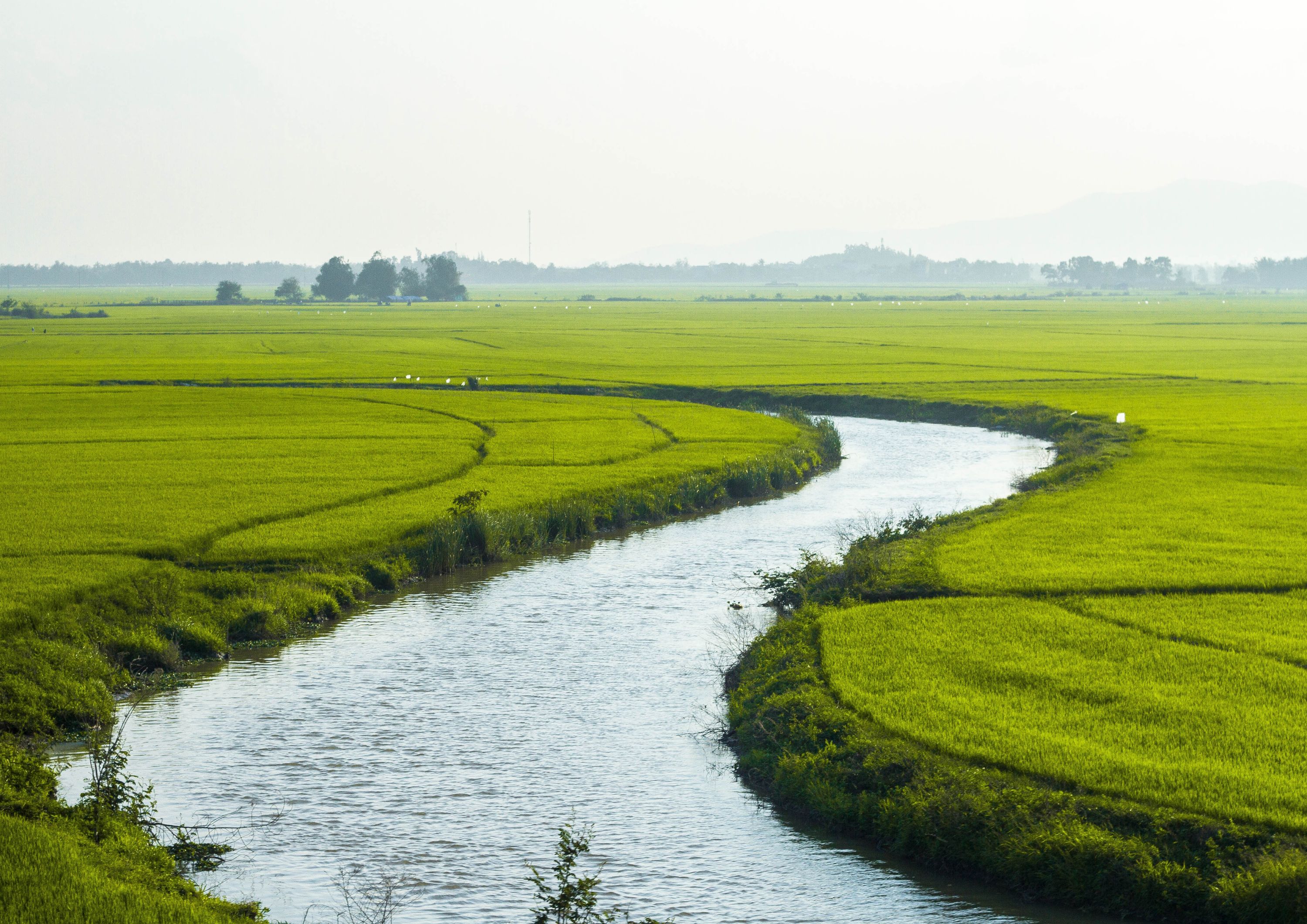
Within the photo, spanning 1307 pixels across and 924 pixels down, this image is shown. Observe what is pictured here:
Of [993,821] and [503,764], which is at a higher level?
[993,821]

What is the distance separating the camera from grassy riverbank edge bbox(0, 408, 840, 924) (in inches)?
379

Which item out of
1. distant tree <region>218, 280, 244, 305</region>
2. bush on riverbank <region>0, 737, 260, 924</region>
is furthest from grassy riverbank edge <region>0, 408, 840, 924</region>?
distant tree <region>218, 280, 244, 305</region>

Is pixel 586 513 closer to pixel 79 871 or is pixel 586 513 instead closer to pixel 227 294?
pixel 79 871

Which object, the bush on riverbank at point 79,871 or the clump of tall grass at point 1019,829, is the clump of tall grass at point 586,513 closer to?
the clump of tall grass at point 1019,829

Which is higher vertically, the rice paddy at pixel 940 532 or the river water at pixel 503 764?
the rice paddy at pixel 940 532

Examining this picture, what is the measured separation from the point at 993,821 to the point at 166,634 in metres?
12.0

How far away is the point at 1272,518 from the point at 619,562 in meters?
12.6

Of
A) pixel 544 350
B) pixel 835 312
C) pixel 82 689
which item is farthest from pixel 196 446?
pixel 835 312

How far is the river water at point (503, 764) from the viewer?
10977mm

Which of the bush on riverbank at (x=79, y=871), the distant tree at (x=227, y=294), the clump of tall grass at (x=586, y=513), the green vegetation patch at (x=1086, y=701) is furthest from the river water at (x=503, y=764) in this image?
the distant tree at (x=227, y=294)

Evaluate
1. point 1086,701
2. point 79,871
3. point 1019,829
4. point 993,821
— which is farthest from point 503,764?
point 1086,701

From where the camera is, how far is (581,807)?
41.2ft

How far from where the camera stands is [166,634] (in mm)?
18000

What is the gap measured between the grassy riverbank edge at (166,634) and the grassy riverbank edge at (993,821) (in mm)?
5596
